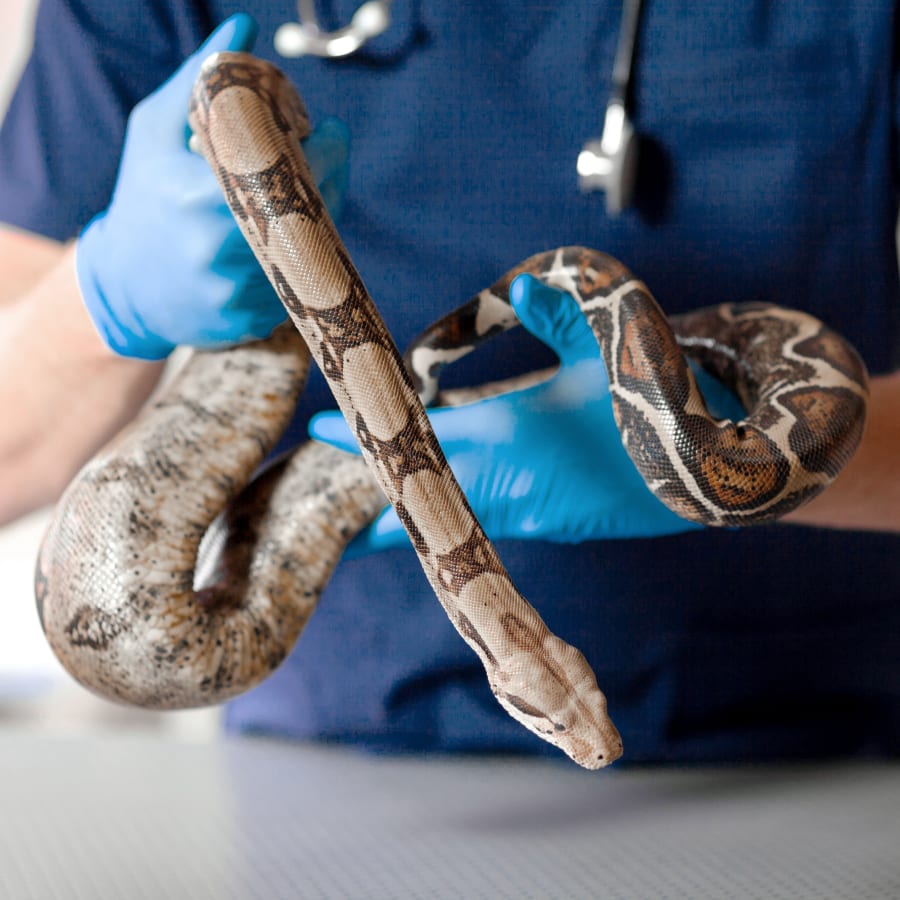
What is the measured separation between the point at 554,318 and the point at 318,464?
389 millimetres

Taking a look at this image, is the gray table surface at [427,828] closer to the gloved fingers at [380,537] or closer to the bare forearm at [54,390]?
the gloved fingers at [380,537]

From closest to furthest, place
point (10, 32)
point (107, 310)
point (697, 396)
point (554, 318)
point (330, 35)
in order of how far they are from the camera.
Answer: point (697, 396) < point (554, 318) < point (107, 310) < point (330, 35) < point (10, 32)

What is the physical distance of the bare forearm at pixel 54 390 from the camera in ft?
4.23

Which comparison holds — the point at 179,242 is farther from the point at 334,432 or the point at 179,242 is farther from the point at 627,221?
the point at 627,221

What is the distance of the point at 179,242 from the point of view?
108 cm

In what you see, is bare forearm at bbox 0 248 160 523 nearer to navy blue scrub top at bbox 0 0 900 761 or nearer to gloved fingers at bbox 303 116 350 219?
navy blue scrub top at bbox 0 0 900 761

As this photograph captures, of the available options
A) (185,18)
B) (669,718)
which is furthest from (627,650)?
(185,18)

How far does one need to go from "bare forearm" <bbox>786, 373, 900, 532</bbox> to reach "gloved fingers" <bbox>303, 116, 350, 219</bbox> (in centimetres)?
73

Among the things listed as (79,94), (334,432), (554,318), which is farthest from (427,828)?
(79,94)

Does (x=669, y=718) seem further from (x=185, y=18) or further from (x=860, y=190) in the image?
(x=185, y=18)

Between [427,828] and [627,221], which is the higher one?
[627,221]

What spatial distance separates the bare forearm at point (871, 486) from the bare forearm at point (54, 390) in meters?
0.96

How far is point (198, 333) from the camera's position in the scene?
1.15 m

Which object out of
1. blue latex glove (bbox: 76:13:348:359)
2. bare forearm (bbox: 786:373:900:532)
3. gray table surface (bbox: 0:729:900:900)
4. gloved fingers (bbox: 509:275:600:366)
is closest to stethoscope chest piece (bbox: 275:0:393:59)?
blue latex glove (bbox: 76:13:348:359)
